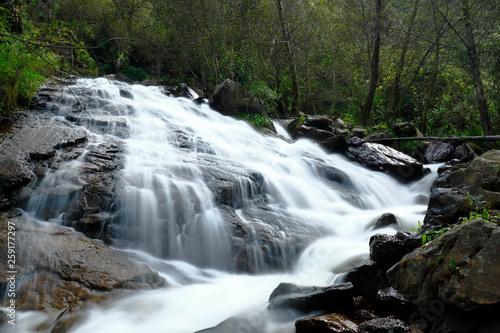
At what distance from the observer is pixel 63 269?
3752 millimetres

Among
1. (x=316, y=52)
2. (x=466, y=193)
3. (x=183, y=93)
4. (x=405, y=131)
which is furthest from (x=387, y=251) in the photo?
(x=316, y=52)

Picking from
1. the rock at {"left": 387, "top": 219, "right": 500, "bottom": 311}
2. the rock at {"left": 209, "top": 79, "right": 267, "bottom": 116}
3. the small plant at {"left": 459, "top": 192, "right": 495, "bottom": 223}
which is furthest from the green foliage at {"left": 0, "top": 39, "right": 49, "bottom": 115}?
the small plant at {"left": 459, "top": 192, "right": 495, "bottom": 223}

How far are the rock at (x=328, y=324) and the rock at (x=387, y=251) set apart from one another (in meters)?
0.87

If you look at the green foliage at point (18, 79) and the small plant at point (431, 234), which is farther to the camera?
the green foliage at point (18, 79)

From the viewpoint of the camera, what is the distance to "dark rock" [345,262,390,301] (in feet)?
10.7

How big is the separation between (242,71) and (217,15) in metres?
2.72

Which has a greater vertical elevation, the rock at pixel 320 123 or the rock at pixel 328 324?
the rock at pixel 320 123

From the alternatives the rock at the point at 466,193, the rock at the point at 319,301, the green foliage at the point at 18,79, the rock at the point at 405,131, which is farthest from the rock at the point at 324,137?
the green foliage at the point at 18,79

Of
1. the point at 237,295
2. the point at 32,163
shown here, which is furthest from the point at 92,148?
the point at 237,295

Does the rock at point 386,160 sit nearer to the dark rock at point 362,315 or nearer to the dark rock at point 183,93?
the dark rock at point 362,315

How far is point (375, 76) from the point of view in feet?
41.6

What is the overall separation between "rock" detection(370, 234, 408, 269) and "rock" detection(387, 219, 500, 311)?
39cm

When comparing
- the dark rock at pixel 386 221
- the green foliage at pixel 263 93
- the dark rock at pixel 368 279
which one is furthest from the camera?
the green foliage at pixel 263 93

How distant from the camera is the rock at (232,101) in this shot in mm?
12008
